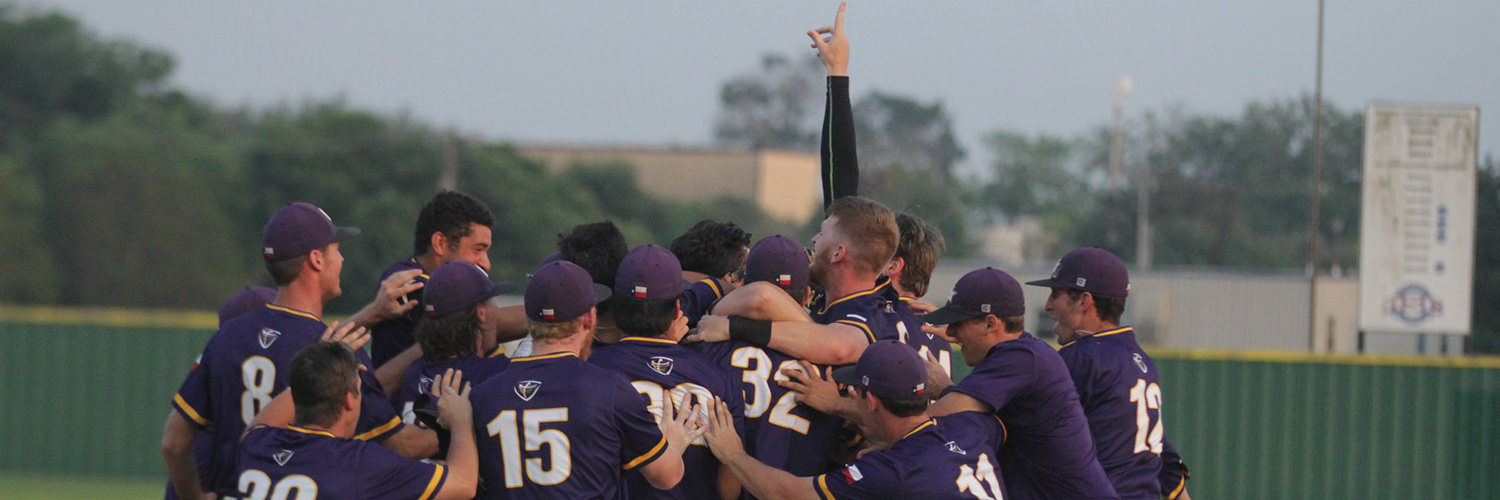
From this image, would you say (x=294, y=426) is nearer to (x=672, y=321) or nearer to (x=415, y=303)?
(x=415, y=303)

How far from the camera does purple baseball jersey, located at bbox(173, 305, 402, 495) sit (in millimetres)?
5883

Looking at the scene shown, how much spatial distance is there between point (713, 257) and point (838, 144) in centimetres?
80

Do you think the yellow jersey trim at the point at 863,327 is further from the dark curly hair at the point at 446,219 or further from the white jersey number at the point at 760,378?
the dark curly hair at the point at 446,219

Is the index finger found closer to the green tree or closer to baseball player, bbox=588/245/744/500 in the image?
baseball player, bbox=588/245/744/500

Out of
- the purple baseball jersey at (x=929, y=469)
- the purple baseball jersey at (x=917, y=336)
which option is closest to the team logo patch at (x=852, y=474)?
the purple baseball jersey at (x=929, y=469)

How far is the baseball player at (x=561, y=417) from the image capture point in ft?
17.9

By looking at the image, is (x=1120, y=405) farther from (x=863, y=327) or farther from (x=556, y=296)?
(x=556, y=296)

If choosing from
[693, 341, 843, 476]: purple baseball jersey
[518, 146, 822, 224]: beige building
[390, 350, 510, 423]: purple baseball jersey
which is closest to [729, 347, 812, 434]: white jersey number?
[693, 341, 843, 476]: purple baseball jersey

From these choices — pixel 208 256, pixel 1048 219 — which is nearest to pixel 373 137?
pixel 208 256

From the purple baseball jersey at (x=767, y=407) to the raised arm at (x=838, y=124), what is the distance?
3.47ft

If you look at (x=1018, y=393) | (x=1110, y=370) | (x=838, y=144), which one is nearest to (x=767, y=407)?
(x=1018, y=393)

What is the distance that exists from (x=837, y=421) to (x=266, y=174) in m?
46.1

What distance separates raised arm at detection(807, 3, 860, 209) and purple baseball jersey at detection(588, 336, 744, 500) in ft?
4.04

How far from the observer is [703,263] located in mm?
6527
